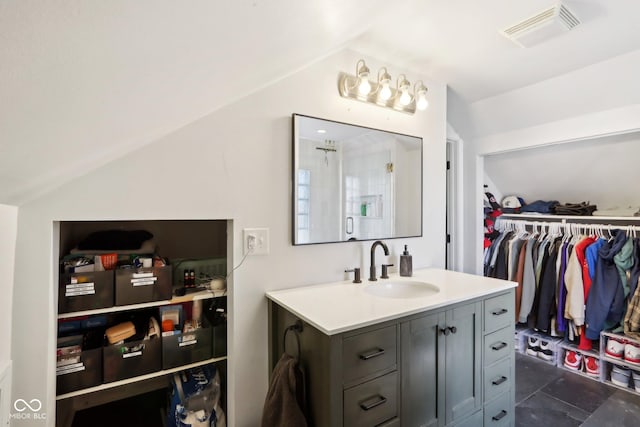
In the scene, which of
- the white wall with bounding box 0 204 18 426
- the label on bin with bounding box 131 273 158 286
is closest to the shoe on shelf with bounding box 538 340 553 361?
the label on bin with bounding box 131 273 158 286

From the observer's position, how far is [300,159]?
5.37ft

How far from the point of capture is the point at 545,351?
2707 mm

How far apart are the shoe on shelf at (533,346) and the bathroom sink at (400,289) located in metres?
1.83

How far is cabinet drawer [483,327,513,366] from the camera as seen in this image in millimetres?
1599

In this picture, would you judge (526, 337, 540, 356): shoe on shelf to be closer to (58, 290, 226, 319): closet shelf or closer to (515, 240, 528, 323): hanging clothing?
(515, 240, 528, 323): hanging clothing

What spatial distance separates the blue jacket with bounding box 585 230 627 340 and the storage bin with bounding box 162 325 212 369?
111 inches

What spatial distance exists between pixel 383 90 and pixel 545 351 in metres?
2.69

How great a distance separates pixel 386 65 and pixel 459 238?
63.0 inches

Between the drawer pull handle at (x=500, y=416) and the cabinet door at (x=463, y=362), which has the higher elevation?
the cabinet door at (x=463, y=362)

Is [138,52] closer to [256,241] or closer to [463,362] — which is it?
[256,241]

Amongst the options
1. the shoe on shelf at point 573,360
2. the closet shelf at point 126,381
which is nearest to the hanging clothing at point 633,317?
the shoe on shelf at point 573,360

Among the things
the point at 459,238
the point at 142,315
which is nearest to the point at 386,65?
the point at 459,238

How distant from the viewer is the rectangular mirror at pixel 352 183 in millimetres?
1655

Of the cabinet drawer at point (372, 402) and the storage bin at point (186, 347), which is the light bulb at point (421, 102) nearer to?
the cabinet drawer at point (372, 402)
